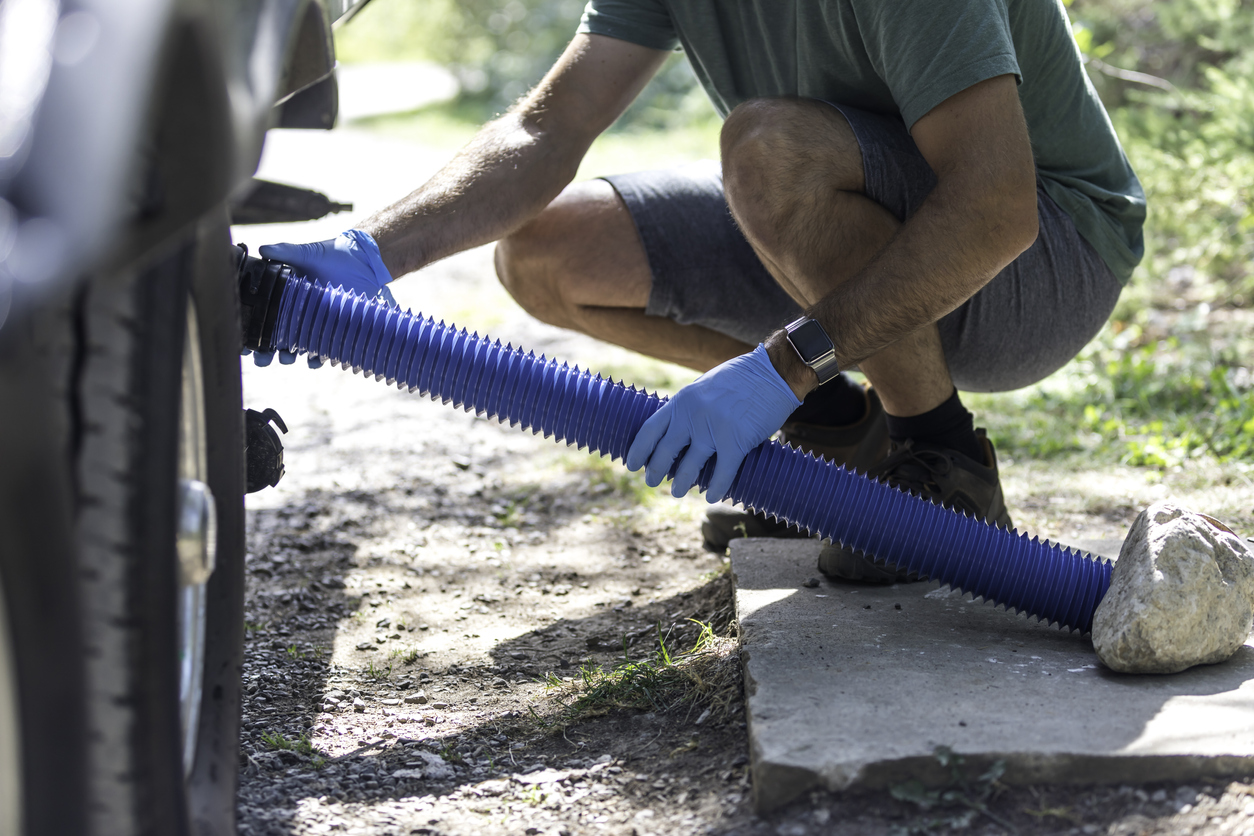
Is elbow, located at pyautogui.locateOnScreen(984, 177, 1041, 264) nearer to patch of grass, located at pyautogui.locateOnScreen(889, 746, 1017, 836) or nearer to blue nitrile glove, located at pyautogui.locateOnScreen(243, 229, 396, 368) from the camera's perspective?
patch of grass, located at pyautogui.locateOnScreen(889, 746, 1017, 836)

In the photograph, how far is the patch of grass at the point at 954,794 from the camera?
51.3 inches

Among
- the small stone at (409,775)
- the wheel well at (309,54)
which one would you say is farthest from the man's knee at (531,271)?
the small stone at (409,775)

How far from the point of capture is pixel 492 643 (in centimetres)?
215

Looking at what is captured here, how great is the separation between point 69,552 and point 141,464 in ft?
0.39

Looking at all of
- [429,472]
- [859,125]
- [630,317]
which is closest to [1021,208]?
[859,125]

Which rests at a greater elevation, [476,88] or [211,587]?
[476,88]

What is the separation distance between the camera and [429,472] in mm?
3164

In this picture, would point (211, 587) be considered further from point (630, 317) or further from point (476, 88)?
point (476, 88)

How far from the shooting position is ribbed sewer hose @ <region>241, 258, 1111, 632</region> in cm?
164

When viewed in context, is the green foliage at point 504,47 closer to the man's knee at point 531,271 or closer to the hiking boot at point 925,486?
the man's knee at point 531,271

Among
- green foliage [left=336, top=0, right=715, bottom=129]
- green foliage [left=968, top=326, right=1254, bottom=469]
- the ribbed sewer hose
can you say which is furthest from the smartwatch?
green foliage [left=336, top=0, right=715, bottom=129]

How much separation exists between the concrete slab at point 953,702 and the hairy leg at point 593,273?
35.5 inches

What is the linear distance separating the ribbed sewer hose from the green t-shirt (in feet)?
2.19

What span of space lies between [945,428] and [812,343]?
0.47 meters
